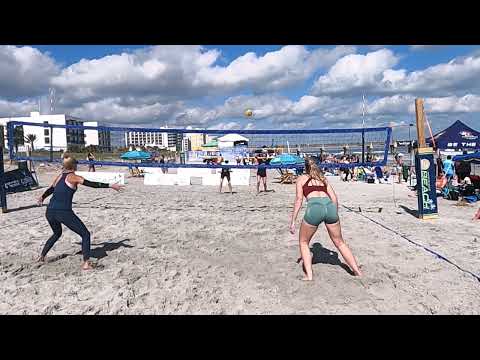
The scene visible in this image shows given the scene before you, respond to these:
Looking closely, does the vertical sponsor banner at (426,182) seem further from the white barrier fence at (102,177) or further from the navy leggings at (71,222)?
the white barrier fence at (102,177)

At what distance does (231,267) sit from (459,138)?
1402 cm

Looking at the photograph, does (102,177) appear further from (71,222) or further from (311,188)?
(311,188)

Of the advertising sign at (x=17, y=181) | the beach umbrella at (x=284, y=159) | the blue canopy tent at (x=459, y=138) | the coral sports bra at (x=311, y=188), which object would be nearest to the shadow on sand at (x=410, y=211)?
the coral sports bra at (x=311, y=188)

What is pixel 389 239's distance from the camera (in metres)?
5.57

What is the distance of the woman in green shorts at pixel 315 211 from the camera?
12.0ft

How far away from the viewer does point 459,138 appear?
574 inches

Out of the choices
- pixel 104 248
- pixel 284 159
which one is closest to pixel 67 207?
pixel 104 248


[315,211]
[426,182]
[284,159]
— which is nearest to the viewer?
[315,211]

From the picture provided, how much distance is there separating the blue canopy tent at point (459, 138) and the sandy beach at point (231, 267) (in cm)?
801

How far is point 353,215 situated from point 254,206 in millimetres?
2493

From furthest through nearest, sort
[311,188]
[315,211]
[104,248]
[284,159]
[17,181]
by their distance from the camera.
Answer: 1. [284,159]
2. [17,181]
3. [104,248]
4. [311,188]
5. [315,211]

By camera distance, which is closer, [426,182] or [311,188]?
[311,188]
